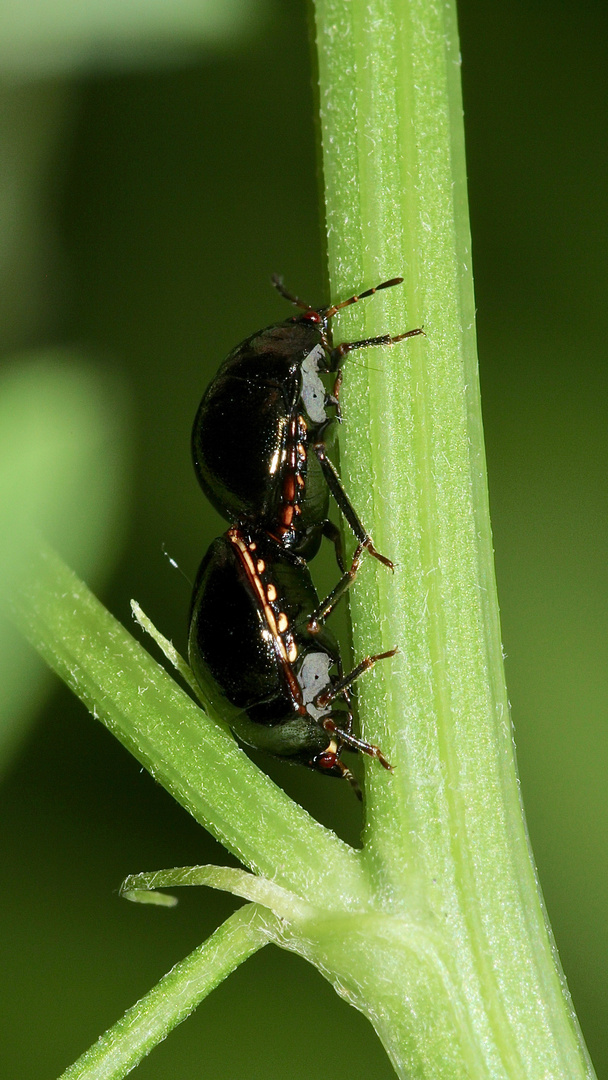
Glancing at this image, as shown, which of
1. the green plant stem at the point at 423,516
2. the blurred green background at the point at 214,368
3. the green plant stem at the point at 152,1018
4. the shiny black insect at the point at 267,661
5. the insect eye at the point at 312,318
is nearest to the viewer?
the green plant stem at the point at 152,1018

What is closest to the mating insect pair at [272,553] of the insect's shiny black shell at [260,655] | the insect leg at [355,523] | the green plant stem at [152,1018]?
the insect's shiny black shell at [260,655]

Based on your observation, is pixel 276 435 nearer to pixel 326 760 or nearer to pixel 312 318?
pixel 312 318

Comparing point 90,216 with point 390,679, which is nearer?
point 390,679

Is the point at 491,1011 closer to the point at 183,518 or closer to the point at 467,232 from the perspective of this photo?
the point at 467,232

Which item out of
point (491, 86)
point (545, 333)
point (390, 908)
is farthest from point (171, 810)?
point (491, 86)

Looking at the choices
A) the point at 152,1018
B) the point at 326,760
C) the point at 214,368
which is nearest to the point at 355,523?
the point at 326,760

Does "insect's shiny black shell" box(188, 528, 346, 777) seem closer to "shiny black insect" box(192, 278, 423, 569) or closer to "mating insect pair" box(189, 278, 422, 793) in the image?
"mating insect pair" box(189, 278, 422, 793)

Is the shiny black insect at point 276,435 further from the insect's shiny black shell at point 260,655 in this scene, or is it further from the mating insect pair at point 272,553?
the insect's shiny black shell at point 260,655
